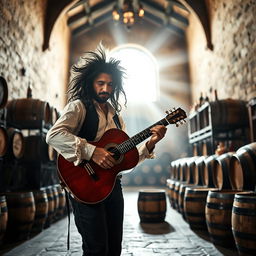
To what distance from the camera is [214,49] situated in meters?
7.09

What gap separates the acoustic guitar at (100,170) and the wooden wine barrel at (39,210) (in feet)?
7.36

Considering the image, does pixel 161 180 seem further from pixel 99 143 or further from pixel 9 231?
pixel 99 143

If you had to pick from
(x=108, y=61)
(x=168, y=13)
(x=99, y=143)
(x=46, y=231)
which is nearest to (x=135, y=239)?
(x=46, y=231)

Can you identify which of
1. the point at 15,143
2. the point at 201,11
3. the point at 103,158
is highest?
the point at 201,11

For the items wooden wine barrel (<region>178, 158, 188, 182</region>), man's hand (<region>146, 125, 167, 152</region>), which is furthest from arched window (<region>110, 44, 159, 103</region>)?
man's hand (<region>146, 125, 167, 152</region>)

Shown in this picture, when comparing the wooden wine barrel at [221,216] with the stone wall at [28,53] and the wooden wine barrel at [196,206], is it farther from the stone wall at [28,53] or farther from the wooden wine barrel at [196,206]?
the stone wall at [28,53]

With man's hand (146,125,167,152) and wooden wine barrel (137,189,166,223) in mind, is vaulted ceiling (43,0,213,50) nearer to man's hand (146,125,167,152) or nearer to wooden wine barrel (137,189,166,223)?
wooden wine barrel (137,189,166,223)

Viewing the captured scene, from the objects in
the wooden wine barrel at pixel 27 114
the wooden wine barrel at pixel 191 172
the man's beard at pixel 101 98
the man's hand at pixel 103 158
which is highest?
the wooden wine barrel at pixel 27 114

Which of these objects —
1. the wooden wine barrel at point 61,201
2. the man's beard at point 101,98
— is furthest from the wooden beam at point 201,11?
the man's beard at point 101,98

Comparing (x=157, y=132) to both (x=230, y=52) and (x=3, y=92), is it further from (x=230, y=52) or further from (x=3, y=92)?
(x=230, y=52)

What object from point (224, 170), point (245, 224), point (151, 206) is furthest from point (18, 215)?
point (224, 170)

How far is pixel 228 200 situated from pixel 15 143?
117 inches

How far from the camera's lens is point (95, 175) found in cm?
160

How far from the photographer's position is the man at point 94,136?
1470mm
